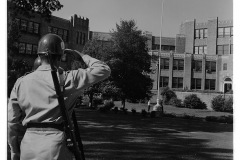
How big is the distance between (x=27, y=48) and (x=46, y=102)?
133 cm

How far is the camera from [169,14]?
13.5 ft

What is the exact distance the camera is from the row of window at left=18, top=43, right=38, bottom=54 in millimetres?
3328

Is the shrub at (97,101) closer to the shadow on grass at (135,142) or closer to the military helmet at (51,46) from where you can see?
the shadow on grass at (135,142)

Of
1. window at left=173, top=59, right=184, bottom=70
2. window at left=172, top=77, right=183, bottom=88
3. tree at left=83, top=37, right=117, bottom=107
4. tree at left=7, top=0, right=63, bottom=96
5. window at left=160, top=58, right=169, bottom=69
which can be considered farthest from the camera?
window at left=173, top=59, right=184, bottom=70

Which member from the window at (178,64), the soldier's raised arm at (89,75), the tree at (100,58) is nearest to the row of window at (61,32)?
the tree at (100,58)

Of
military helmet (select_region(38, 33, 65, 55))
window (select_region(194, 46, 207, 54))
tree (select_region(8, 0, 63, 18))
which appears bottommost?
military helmet (select_region(38, 33, 65, 55))

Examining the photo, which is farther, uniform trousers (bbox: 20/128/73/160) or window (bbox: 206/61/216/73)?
window (bbox: 206/61/216/73)

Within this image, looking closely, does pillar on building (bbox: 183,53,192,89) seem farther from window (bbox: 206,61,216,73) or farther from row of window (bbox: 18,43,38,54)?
Result: row of window (bbox: 18,43,38,54)

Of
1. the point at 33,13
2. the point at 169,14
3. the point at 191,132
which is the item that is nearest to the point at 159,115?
the point at 191,132

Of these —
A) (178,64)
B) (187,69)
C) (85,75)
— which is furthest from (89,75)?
(178,64)

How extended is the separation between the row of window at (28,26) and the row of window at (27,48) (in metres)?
0.17

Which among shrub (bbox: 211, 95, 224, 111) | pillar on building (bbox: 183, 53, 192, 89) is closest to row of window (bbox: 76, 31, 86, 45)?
shrub (bbox: 211, 95, 224, 111)

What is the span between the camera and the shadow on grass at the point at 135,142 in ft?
18.5

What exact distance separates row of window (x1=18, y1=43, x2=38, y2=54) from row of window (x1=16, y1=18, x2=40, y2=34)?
166 millimetres
